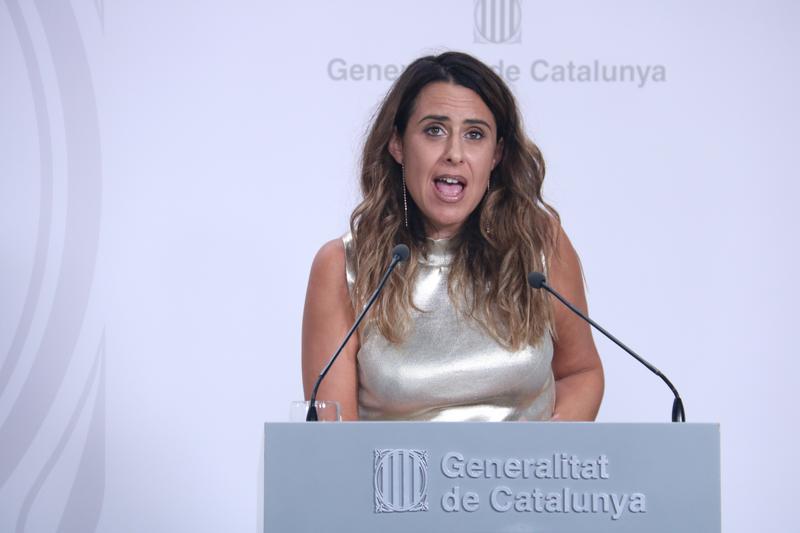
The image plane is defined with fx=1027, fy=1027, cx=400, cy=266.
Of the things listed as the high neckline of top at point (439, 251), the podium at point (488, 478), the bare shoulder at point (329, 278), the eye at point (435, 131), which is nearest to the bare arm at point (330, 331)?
the bare shoulder at point (329, 278)

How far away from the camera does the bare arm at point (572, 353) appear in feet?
7.89

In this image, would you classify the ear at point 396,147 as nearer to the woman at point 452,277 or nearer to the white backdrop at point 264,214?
the woman at point 452,277

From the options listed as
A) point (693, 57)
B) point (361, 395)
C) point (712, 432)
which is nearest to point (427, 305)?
point (361, 395)

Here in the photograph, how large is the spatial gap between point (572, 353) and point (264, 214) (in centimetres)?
98

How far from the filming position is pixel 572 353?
246 centimetres

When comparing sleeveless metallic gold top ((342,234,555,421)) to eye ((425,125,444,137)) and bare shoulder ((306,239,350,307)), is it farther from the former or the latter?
eye ((425,125,444,137))

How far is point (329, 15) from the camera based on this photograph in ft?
9.62

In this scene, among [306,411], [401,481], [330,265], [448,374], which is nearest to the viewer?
[401,481]

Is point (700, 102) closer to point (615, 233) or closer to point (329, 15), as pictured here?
point (615, 233)

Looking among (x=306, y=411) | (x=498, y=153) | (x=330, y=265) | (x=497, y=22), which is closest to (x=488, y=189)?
(x=498, y=153)

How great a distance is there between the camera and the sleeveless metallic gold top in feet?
7.43

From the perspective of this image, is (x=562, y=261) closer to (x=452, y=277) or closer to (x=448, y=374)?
(x=452, y=277)

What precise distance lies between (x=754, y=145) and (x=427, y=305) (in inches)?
47.3

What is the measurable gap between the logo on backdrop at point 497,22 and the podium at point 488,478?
5.58 feet
